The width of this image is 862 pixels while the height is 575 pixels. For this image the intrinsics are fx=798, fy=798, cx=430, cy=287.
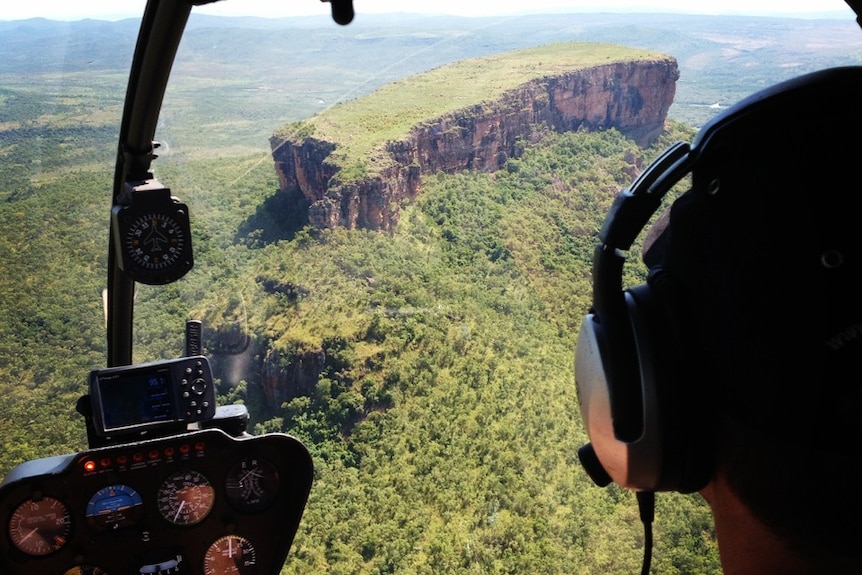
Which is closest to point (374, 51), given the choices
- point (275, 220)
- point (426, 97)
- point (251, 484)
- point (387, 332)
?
point (426, 97)

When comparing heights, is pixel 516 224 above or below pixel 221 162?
below

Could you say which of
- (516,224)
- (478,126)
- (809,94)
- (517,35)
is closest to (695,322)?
(809,94)

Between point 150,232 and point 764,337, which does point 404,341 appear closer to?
point 150,232

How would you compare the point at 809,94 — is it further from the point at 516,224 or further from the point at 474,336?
the point at 516,224

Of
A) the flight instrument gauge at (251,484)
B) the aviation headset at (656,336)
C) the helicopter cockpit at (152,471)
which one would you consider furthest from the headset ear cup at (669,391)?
the flight instrument gauge at (251,484)

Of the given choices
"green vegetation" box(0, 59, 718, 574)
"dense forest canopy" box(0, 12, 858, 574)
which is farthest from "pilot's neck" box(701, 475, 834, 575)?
"green vegetation" box(0, 59, 718, 574)

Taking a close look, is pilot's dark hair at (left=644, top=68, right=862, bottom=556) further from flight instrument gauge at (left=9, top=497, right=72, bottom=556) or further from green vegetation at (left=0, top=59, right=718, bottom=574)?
green vegetation at (left=0, top=59, right=718, bottom=574)
